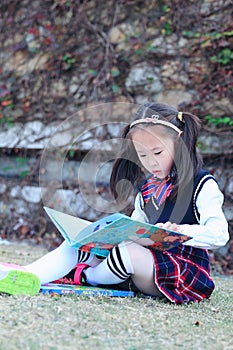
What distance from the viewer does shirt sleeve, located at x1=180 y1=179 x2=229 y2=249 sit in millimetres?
1856

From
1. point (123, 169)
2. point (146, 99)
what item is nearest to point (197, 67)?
point (146, 99)

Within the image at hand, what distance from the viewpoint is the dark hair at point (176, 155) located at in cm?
201

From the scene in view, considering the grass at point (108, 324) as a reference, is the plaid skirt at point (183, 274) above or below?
below

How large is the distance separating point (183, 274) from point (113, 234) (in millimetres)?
295

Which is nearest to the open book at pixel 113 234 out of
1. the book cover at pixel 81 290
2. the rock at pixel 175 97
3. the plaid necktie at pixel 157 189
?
the book cover at pixel 81 290

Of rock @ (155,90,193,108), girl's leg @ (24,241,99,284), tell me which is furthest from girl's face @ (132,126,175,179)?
rock @ (155,90,193,108)

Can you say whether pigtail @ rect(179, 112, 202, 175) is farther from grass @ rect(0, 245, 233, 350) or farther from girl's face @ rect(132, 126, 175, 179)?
grass @ rect(0, 245, 233, 350)

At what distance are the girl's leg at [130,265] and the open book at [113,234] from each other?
27mm

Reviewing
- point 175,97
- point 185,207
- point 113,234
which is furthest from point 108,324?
point 175,97

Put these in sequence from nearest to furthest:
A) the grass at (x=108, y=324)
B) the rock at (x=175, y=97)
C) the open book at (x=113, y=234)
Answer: the grass at (x=108, y=324)
the open book at (x=113, y=234)
the rock at (x=175, y=97)

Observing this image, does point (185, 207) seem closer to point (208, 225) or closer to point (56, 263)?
point (208, 225)

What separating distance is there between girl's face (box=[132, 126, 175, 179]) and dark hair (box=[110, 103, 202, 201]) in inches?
0.9

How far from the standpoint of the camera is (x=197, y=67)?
4.15 meters

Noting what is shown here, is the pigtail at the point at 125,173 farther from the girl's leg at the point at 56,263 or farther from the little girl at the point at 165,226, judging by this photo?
the girl's leg at the point at 56,263
